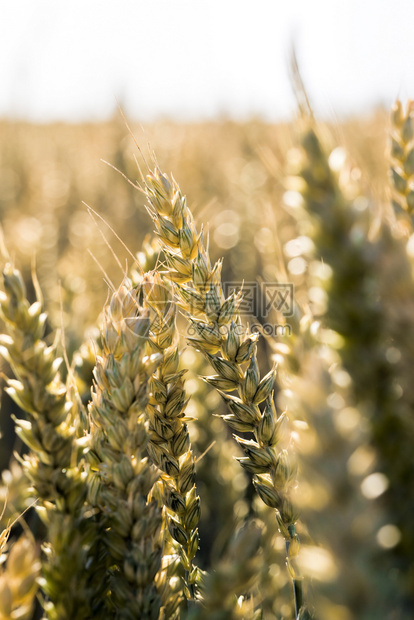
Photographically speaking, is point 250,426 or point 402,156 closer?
point 250,426

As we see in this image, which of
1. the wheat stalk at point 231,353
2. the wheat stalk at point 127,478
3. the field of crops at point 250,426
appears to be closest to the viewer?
the field of crops at point 250,426

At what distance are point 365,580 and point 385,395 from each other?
6.3 inches

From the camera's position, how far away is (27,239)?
8.94 feet

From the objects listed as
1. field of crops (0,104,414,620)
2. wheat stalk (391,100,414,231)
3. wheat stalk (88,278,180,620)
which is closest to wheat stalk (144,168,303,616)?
field of crops (0,104,414,620)

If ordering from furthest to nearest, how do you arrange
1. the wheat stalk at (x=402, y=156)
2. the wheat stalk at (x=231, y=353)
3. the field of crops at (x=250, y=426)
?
the wheat stalk at (x=402, y=156), the wheat stalk at (x=231, y=353), the field of crops at (x=250, y=426)

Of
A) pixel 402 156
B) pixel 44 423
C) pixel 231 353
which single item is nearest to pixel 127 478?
pixel 44 423

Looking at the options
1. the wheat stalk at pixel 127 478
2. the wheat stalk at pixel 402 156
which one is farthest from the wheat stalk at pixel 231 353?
the wheat stalk at pixel 402 156

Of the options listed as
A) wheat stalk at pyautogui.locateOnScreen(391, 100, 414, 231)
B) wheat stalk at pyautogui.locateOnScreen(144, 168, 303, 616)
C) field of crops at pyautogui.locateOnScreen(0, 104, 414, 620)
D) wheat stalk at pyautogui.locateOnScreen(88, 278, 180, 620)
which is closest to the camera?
field of crops at pyautogui.locateOnScreen(0, 104, 414, 620)

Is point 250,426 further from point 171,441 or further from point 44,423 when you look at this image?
point 44,423

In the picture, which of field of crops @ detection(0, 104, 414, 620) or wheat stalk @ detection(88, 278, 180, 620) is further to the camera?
wheat stalk @ detection(88, 278, 180, 620)

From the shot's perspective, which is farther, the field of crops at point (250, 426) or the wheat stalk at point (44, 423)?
the wheat stalk at point (44, 423)

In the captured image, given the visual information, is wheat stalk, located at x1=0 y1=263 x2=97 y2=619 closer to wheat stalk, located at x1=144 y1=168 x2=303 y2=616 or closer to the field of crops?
the field of crops

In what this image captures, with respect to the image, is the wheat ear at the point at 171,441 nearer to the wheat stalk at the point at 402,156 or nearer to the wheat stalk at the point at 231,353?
the wheat stalk at the point at 231,353

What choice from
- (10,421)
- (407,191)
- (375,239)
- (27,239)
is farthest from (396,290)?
(27,239)
